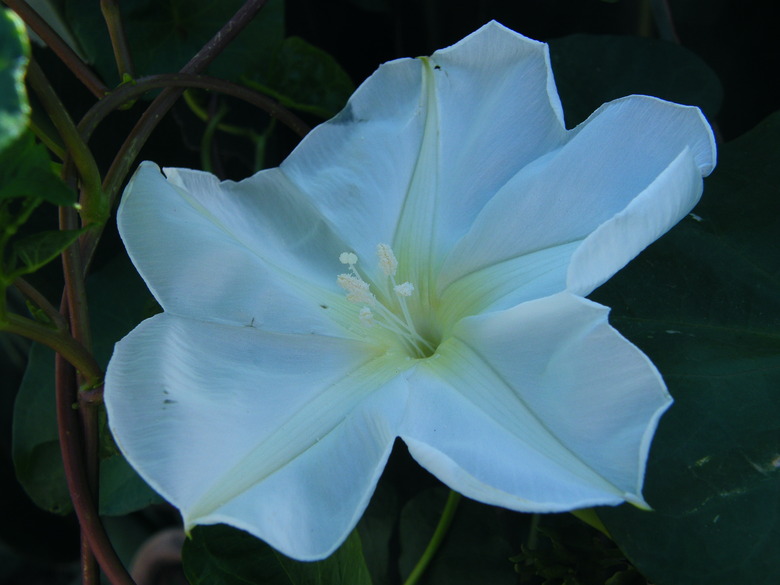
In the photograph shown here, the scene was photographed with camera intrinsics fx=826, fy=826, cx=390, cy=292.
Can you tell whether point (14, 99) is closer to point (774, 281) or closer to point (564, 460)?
point (564, 460)

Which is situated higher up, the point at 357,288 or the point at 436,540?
the point at 357,288

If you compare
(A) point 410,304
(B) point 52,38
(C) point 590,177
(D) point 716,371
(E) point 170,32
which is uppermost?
(B) point 52,38

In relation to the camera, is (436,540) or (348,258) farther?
(436,540)

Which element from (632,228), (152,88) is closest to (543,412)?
(632,228)

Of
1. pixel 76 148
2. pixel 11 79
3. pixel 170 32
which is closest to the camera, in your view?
pixel 11 79

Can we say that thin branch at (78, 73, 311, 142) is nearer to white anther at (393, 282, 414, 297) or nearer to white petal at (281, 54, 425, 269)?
white petal at (281, 54, 425, 269)

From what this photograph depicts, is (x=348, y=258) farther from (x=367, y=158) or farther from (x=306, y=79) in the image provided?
(x=306, y=79)

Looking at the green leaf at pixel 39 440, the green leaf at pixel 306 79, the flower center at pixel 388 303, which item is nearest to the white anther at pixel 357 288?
the flower center at pixel 388 303

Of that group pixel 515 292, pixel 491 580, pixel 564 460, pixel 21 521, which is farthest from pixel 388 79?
pixel 21 521
